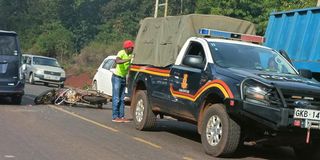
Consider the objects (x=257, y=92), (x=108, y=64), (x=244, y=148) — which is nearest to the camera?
(x=257, y=92)

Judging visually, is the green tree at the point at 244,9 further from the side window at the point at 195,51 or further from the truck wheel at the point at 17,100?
the side window at the point at 195,51

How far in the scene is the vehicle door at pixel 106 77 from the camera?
63.6 feet

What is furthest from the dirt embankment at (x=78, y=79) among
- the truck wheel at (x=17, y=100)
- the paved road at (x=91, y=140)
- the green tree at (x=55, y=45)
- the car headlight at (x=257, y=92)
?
the car headlight at (x=257, y=92)

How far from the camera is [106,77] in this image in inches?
776

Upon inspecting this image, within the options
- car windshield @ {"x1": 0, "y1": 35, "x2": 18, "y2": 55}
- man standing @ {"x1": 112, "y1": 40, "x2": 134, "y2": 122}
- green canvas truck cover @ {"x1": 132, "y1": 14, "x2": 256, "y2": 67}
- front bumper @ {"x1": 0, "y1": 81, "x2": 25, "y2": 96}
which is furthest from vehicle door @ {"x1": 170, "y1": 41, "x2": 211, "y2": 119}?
car windshield @ {"x1": 0, "y1": 35, "x2": 18, "y2": 55}

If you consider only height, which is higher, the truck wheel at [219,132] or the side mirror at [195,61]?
the side mirror at [195,61]

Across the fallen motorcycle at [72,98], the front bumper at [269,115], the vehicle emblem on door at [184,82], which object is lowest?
the fallen motorcycle at [72,98]

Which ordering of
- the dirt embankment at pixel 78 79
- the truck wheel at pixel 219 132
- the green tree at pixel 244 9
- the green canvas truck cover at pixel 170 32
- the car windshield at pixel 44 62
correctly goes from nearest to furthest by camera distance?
the truck wheel at pixel 219 132, the green canvas truck cover at pixel 170 32, the car windshield at pixel 44 62, the dirt embankment at pixel 78 79, the green tree at pixel 244 9

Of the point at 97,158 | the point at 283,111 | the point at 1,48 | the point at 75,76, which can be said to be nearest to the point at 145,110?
the point at 97,158

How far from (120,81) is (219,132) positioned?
4.74 meters

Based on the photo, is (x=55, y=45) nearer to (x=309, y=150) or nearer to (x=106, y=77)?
(x=106, y=77)

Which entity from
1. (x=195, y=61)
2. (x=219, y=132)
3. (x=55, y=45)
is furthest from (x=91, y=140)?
(x=55, y=45)

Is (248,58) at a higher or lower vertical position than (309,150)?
higher

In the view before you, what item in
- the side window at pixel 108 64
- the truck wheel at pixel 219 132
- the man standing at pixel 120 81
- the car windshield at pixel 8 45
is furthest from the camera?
the side window at pixel 108 64
